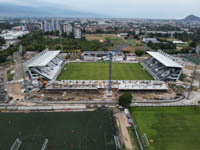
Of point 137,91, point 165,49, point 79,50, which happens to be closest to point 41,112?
point 137,91

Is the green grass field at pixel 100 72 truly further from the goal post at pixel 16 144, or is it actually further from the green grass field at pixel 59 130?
the goal post at pixel 16 144

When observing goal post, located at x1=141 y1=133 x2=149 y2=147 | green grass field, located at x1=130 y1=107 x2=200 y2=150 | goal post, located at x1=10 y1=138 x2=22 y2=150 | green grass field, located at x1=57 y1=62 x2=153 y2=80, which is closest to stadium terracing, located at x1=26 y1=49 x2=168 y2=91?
green grass field, located at x1=57 y1=62 x2=153 y2=80

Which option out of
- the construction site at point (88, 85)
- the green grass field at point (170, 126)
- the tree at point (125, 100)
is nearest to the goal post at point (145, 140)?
the green grass field at point (170, 126)

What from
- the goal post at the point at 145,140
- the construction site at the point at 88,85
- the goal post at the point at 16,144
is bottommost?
the goal post at the point at 16,144

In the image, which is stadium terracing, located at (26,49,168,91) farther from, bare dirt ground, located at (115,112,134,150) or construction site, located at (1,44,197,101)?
bare dirt ground, located at (115,112,134,150)

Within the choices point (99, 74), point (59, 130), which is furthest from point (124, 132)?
point (99, 74)

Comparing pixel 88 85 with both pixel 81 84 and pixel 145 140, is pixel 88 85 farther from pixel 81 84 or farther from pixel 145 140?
pixel 145 140
